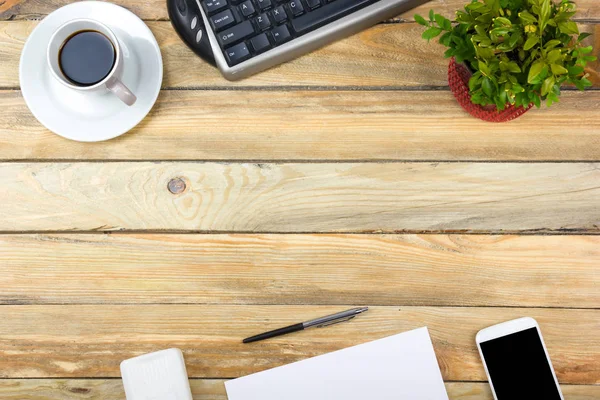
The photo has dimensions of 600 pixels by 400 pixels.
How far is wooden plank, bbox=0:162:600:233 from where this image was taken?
0.80 m

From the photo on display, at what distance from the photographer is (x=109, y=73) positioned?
0.73 meters

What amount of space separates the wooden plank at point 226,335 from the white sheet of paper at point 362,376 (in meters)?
0.01

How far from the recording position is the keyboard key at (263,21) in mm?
750

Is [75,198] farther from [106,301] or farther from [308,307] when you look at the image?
[308,307]

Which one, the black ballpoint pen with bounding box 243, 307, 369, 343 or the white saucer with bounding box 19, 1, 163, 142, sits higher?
the white saucer with bounding box 19, 1, 163, 142

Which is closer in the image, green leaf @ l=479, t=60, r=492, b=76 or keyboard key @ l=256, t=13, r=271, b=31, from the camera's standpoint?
green leaf @ l=479, t=60, r=492, b=76

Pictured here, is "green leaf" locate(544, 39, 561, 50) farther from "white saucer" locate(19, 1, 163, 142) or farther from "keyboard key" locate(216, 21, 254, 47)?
"white saucer" locate(19, 1, 163, 142)

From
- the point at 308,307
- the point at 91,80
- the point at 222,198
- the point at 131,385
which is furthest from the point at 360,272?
the point at 91,80

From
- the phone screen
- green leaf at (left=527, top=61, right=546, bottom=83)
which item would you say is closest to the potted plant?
green leaf at (left=527, top=61, right=546, bottom=83)

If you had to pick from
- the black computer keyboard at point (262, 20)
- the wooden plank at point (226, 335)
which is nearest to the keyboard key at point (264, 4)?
the black computer keyboard at point (262, 20)

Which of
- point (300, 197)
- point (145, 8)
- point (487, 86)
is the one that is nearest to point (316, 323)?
point (300, 197)

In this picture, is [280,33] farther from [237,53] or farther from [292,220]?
[292,220]

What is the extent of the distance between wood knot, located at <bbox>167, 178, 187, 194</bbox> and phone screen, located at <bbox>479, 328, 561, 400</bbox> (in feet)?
1.62

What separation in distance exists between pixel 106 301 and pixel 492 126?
2.07 feet
